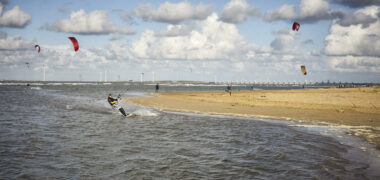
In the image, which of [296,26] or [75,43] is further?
[296,26]

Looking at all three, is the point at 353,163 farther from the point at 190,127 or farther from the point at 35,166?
the point at 35,166

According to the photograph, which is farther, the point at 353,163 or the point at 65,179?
the point at 353,163

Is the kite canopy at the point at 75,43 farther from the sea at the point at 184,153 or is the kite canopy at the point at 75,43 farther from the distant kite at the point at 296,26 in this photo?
the distant kite at the point at 296,26

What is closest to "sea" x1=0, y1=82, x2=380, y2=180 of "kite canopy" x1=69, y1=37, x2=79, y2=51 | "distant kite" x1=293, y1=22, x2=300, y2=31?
"kite canopy" x1=69, y1=37, x2=79, y2=51

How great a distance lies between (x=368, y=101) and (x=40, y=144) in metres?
29.1

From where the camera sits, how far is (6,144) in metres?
11.9

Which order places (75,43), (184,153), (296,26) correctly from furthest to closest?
(296,26) < (75,43) < (184,153)

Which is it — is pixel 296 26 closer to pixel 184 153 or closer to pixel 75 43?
pixel 75 43

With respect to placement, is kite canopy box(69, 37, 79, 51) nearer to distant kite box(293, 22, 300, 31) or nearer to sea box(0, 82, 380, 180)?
sea box(0, 82, 380, 180)

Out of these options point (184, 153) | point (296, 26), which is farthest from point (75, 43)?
point (296, 26)

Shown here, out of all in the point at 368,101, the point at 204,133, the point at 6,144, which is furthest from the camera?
the point at 368,101

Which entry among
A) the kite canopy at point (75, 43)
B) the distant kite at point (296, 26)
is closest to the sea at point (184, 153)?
the kite canopy at point (75, 43)

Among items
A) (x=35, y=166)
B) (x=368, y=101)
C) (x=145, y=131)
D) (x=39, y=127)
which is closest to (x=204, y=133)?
(x=145, y=131)

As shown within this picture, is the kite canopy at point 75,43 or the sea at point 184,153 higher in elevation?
the kite canopy at point 75,43
